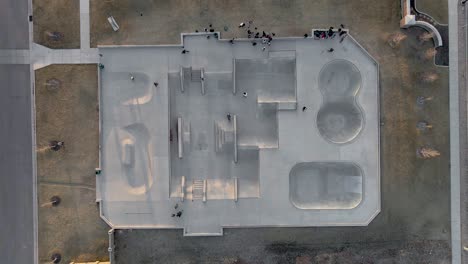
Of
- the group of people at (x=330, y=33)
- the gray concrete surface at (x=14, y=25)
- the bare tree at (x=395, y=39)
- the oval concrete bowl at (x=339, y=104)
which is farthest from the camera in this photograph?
the gray concrete surface at (x=14, y=25)

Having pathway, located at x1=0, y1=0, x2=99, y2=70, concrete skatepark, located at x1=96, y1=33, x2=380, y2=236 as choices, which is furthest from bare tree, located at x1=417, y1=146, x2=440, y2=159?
pathway, located at x1=0, y1=0, x2=99, y2=70

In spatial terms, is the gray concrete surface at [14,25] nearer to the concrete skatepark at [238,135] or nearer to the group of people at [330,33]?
the concrete skatepark at [238,135]

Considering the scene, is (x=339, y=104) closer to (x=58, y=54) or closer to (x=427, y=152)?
(x=427, y=152)

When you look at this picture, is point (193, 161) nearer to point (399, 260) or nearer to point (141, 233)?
point (141, 233)

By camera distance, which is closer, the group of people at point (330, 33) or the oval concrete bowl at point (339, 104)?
the group of people at point (330, 33)

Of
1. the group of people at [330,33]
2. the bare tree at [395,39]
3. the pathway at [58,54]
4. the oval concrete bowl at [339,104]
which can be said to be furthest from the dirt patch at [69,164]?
the bare tree at [395,39]

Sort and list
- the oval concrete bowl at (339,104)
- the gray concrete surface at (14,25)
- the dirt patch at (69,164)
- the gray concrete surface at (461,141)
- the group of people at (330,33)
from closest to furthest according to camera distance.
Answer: the group of people at (330,33) → the gray concrete surface at (461,141) → the oval concrete bowl at (339,104) → the dirt patch at (69,164) → the gray concrete surface at (14,25)

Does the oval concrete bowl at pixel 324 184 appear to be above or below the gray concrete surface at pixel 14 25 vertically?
below

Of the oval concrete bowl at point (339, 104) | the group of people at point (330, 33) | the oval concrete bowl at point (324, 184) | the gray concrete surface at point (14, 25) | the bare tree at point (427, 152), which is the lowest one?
the oval concrete bowl at point (324, 184)
